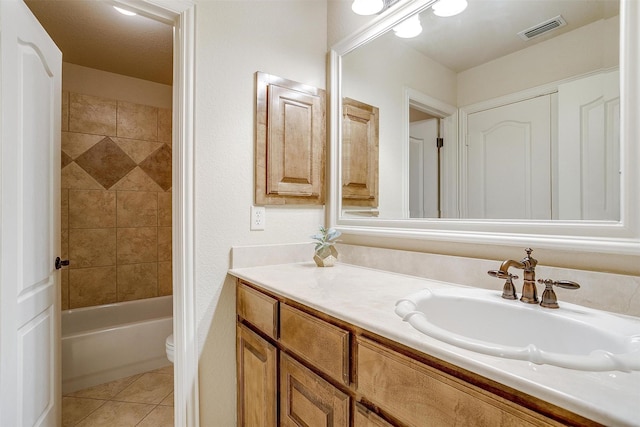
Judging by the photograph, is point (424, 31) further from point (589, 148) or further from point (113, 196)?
→ point (113, 196)

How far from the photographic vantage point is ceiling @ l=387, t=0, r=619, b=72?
94 centimetres

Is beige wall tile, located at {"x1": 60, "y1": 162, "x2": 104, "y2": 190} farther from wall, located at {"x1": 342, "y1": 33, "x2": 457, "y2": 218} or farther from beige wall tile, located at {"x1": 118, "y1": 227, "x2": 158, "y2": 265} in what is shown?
wall, located at {"x1": 342, "y1": 33, "x2": 457, "y2": 218}

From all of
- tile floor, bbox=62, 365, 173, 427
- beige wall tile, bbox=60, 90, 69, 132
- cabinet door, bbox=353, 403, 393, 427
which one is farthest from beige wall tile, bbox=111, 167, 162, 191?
cabinet door, bbox=353, 403, 393, 427

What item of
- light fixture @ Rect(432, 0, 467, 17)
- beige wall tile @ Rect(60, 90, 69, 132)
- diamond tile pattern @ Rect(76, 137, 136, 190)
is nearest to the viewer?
light fixture @ Rect(432, 0, 467, 17)

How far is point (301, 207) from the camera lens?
66.8 inches

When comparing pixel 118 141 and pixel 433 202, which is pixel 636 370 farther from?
pixel 118 141

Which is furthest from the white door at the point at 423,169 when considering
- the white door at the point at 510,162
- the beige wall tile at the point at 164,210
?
the beige wall tile at the point at 164,210

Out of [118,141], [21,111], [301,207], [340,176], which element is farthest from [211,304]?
[118,141]

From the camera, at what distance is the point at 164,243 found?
9.95 ft

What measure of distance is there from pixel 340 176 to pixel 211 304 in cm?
92

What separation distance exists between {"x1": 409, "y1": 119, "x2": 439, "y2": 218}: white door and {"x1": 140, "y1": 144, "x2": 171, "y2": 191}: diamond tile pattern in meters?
2.52

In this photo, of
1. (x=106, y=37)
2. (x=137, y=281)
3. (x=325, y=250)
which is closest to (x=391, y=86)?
(x=325, y=250)

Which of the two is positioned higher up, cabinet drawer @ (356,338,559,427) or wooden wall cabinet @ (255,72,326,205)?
wooden wall cabinet @ (255,72,326,205)

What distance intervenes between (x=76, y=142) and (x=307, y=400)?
2852 millimetres
